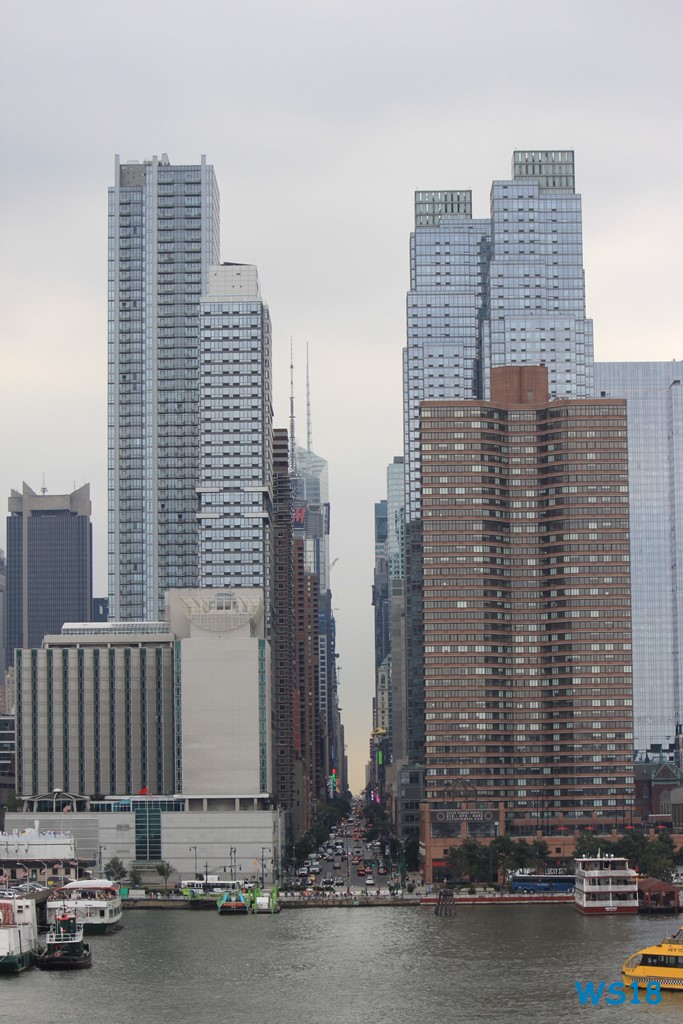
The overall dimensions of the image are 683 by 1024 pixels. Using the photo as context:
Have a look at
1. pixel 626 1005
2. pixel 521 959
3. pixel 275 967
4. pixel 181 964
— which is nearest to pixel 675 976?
pixel 626 1005

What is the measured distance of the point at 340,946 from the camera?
19612 centimetres

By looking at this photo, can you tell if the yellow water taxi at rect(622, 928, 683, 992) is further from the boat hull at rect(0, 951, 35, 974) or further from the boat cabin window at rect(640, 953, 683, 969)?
the boat hull at rect(0, 951, 35, 974)

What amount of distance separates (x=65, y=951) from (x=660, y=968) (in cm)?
6181

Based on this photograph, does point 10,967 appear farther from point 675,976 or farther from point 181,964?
point 675,976

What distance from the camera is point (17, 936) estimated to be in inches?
7131

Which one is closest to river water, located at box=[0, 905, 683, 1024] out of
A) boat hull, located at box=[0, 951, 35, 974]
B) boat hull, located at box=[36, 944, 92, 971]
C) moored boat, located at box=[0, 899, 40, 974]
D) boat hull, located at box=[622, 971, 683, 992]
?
boat hull, located at box=[622, 971, 683, 992]

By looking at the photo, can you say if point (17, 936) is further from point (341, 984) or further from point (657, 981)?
point (657, 981)

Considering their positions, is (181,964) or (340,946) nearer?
(181,964)

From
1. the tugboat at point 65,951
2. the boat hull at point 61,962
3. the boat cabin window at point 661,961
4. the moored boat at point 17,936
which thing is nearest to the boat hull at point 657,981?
the boat cabin window at point 661,961

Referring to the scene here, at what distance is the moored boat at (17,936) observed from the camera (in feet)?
584

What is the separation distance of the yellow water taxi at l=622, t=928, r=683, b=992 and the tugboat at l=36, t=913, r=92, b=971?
57.0 meters

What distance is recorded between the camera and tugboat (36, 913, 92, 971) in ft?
591

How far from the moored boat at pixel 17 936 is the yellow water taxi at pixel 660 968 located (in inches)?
2452

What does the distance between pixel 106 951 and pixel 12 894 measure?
13.0m
